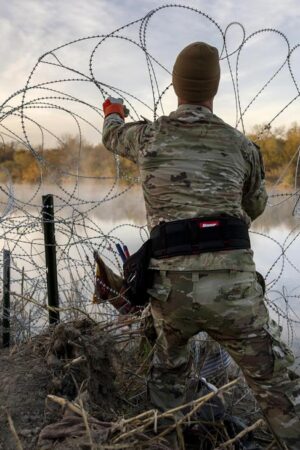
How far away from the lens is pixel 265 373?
233 cm

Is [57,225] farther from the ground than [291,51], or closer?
closer

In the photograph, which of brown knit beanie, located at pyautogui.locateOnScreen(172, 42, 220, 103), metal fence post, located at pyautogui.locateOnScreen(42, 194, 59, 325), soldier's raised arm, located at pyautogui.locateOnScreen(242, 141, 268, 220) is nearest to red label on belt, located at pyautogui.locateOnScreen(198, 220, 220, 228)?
→ soldier's raised arm, located at pyautogui.locateOnScreen(242, 141, 268, 220)

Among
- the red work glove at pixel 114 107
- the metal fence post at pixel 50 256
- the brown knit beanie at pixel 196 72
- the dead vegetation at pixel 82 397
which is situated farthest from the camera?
the metal fence post at pixel 50 256

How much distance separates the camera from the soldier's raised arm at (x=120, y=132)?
103 inches

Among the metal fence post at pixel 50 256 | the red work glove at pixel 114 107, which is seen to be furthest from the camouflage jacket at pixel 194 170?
the metal fence post at pixel 50 256

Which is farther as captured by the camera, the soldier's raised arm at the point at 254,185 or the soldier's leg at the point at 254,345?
the soldier's raised arm at the point at 254,185

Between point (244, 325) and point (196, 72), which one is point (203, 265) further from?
point (196, 72)

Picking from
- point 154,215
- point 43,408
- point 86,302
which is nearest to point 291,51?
point 154,215

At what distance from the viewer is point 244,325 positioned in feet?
7.64

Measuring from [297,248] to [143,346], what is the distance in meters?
7.32

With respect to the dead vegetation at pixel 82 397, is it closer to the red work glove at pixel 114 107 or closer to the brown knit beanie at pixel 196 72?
the red work glove at pixel 114 107

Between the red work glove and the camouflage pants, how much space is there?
0.99 meters

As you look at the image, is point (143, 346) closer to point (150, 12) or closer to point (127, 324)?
point (127, 324)

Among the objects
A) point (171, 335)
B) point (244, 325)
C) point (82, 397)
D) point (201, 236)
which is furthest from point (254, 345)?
point (82, 397)
